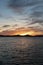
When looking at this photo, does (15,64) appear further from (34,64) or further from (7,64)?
(34,64)

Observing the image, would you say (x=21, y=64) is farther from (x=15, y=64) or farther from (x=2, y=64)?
(x=2, y=64)

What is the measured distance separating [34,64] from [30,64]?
1047 mm

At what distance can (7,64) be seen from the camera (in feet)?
104

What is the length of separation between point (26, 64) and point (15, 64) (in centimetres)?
251

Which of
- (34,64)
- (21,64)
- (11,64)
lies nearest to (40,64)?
(34,64)

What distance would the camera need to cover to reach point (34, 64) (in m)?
32.2

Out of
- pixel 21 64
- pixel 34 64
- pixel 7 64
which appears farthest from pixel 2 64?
pixel 34 64

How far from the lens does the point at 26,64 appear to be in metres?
32.0

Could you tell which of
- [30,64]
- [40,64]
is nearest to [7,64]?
[30,64]

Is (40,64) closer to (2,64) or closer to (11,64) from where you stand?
(11,64)

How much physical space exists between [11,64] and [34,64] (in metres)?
5.27

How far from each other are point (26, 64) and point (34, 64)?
72.9 inches

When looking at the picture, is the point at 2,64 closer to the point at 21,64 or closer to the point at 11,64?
the point at 11,64

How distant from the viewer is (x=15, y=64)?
31797 mm
